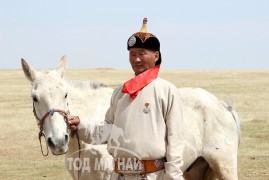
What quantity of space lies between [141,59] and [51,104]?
1.07 meters

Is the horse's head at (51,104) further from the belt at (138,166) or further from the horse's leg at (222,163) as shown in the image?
the horse's leg at (222,163)

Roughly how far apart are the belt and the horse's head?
0.74m

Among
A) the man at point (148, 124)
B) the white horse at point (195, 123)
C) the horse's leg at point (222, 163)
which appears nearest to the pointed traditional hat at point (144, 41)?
the man at point (148, 124)

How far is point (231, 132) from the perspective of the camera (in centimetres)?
694

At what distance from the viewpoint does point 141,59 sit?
4375mm

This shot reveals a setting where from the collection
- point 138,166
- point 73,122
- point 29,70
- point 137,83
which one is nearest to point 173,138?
point 138,166

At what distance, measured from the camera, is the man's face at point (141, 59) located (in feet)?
14.4

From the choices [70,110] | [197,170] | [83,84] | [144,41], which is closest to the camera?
[144,41]

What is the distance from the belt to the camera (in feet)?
14.0

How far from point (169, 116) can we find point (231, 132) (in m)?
2.88

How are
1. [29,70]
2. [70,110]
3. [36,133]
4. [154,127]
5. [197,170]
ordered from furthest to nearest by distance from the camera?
[36,133] → [197,170] → [70,110] → [29,70] → [154,127]

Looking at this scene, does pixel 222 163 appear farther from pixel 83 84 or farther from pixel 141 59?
pixel 141 59

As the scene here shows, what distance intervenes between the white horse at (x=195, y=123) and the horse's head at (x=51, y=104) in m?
0.01

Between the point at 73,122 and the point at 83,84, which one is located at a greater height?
the point at 83,84
